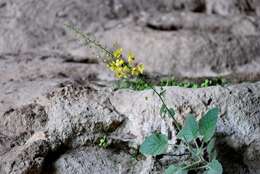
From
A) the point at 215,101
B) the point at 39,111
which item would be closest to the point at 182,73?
the point at 215,101

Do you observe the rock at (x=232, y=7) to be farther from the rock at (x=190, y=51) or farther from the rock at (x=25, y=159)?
the rock at (x=25, y=159)

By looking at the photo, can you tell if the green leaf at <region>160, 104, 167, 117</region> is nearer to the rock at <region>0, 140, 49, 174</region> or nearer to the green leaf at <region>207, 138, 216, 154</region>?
the green leaf at <region>207, 138, 216, 154</region>

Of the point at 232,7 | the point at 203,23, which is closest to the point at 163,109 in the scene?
the point at 203,23

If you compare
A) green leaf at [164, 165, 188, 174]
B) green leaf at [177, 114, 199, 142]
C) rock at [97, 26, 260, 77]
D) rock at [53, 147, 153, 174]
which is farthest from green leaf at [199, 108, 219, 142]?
rock at [97, 26, 260, 77]

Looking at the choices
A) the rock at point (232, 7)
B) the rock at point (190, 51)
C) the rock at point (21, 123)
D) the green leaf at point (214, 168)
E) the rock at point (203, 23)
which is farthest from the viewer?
the rock at point (232, 7)

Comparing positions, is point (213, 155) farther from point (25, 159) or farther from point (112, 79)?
point (112, 79)

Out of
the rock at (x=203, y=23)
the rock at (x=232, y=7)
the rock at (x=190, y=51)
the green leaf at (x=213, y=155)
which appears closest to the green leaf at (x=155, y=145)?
the green leaf at (x=213, y=155)
